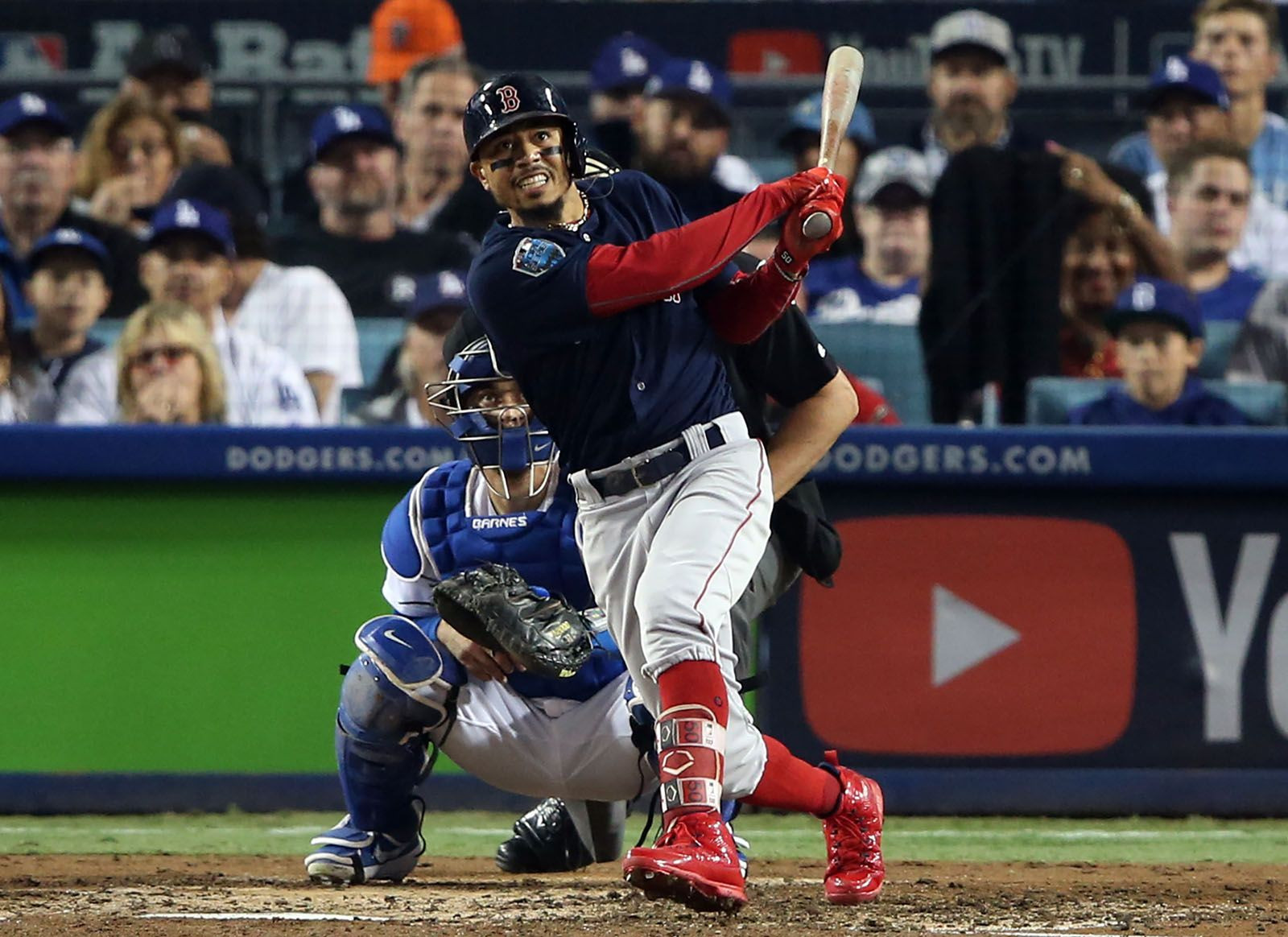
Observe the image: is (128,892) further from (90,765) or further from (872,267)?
(872,267)

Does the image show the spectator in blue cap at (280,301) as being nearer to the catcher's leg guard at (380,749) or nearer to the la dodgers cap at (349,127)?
the la dodgers cap at (349,127)

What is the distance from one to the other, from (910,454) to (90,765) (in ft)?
7.91

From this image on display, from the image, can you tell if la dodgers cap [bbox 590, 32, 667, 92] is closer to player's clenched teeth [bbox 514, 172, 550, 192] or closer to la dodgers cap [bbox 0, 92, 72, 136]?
la dodgers cap [bbox 0, 92, 72, 136]

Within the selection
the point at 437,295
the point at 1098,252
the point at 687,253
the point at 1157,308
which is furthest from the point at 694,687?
the point at 1098,252

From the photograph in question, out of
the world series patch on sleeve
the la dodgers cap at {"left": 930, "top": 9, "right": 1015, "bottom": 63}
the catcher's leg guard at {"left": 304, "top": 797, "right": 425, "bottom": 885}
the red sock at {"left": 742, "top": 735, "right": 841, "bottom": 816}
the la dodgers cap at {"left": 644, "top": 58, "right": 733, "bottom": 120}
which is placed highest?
the la dodgers cap at {"left": 930, "top": 9, "right": 1015, "bottom": 63}

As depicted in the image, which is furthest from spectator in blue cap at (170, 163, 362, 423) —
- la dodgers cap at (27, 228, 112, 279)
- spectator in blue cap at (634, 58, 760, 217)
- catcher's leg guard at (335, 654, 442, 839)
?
catcher's leg guard at (335, 654, 442, 839)

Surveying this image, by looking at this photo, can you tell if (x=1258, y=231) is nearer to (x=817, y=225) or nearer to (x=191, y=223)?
(x=191, y=223)

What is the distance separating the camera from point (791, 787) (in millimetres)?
3479

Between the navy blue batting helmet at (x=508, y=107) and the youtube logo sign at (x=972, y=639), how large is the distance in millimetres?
2206

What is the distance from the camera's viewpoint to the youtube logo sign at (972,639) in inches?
206

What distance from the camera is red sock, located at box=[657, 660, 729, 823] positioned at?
3.11 m

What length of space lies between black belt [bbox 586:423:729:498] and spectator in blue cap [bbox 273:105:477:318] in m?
3.12

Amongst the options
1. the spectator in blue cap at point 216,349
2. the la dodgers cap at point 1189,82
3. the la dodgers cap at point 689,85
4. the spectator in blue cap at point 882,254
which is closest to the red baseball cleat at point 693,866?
the spectator in blue cap at point 216,349

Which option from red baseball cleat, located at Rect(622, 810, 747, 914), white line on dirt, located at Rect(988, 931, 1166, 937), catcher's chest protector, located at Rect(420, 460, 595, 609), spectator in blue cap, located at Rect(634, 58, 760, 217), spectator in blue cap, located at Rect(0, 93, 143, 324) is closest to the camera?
red baseball cleat, located at Rect(622, 810, 747, 914)
